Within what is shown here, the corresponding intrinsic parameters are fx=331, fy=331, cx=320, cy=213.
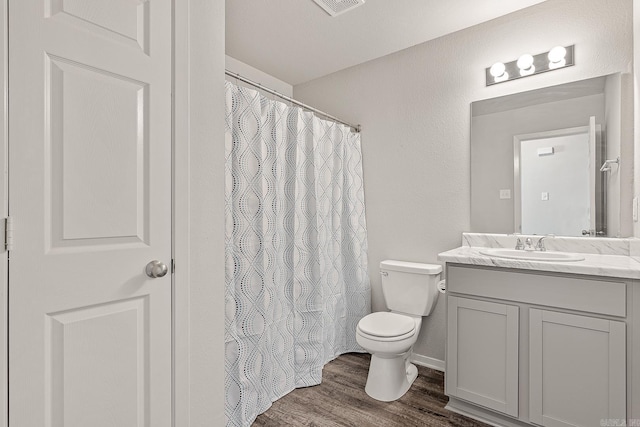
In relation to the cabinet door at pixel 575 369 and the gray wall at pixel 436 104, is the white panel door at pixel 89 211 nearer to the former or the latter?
the cabinet door at pixel 575 369

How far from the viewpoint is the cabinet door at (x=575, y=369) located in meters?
1.46

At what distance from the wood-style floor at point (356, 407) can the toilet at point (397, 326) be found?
0.27 ft

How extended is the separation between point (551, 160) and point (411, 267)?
1119 millimetres

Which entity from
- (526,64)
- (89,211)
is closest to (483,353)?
(526,64)

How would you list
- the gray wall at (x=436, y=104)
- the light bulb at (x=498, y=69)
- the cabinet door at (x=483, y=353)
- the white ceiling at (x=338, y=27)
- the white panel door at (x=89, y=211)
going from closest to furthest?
1. the white panel door at (x=89, y=211)
2. the cabinet door at (x=483, y=353)
3. the gray wall at (x=436, y=104)
4. the white ceiling at (x=338, y=27)
5. the light bulb at (x=498, y=69)

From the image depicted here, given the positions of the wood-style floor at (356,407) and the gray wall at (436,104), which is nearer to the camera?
the wood-style floor at (356,407)

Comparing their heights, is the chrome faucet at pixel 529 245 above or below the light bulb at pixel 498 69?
below

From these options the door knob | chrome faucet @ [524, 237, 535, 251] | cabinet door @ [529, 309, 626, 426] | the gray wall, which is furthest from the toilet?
the door knob

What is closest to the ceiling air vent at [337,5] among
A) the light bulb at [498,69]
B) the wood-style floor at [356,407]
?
the light bulb at [498,69]

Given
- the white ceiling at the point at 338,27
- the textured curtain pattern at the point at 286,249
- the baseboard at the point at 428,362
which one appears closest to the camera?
the textured curtain pattern at the point at 286,249

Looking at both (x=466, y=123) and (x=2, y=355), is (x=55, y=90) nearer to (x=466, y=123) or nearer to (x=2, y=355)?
(x=2, y=355)

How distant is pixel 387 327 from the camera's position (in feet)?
6.99

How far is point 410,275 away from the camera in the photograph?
7.90 feet

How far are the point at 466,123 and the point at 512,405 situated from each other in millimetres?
1764
